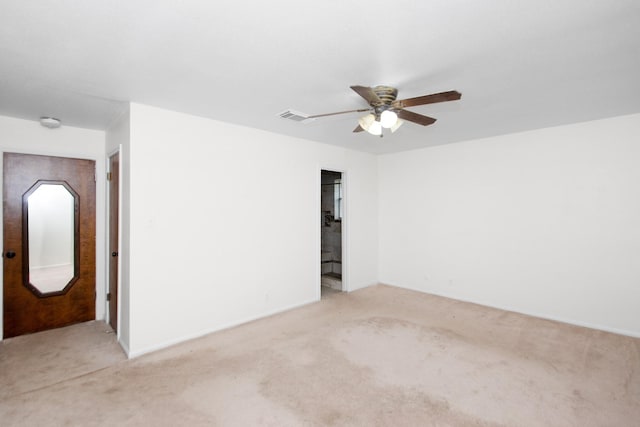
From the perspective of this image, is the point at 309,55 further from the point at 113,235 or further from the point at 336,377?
the point at 113,235

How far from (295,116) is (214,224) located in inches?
60.1

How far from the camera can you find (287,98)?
2932 millimetres

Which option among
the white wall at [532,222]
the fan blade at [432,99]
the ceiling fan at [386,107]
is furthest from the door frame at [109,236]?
the white wall at [532,222]

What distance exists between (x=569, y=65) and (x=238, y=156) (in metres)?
3.23

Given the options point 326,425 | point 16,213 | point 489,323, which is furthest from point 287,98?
point 489,323

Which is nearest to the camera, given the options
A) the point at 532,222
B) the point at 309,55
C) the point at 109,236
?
the point at 309,55

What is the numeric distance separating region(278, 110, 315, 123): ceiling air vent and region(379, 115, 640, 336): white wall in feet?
8.62

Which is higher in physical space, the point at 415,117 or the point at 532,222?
the point at 415,117

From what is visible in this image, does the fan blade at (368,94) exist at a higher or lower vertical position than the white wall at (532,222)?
higher

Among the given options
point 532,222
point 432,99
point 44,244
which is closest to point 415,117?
point 432,99

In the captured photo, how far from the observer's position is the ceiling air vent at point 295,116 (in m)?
3.31

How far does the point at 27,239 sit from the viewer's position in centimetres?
354

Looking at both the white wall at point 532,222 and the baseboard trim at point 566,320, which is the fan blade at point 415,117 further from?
the baseboard trim at point 566,320

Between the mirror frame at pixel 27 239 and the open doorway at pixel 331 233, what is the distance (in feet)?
11.7
